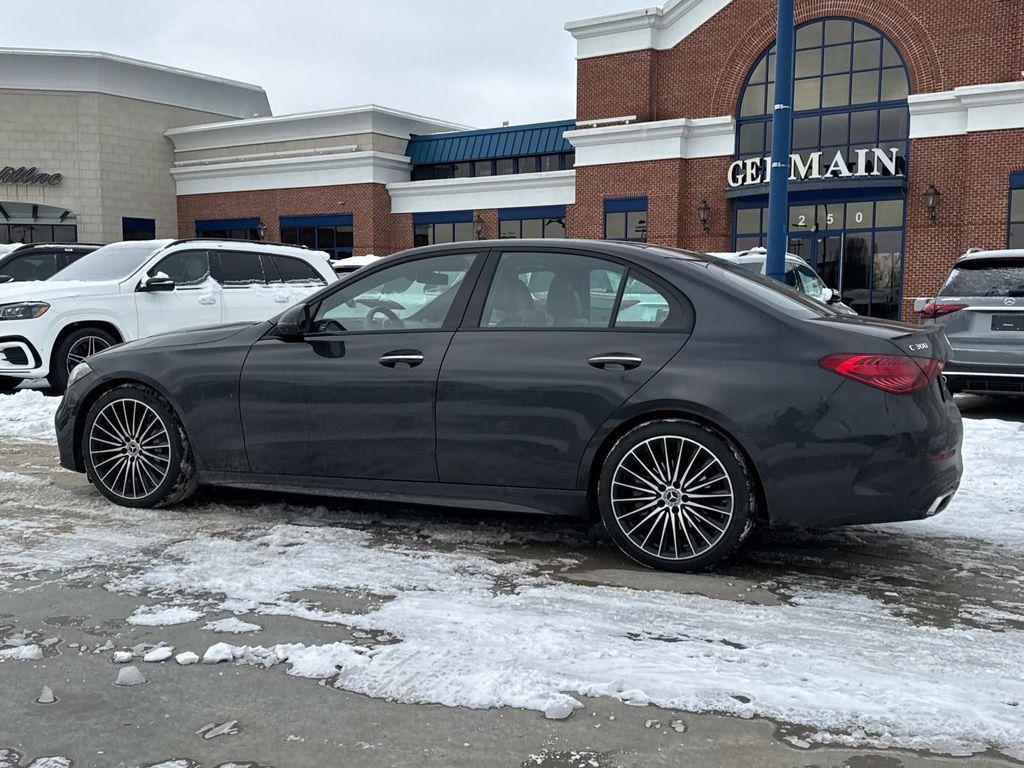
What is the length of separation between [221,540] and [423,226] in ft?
109

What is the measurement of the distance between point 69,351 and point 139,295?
987 millimetres

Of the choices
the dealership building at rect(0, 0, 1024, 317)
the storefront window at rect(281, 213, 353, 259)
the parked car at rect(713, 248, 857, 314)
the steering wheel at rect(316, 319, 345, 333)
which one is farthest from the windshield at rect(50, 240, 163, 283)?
the storefront window at rect(281, 213, 353, 259)

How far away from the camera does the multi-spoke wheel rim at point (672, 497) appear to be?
14.8ft

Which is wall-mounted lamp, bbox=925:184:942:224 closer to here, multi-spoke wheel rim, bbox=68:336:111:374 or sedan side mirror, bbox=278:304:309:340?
multi-spoke wheel rim, bbox=68:336:111:374

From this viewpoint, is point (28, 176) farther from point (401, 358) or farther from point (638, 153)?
point (401, 358)

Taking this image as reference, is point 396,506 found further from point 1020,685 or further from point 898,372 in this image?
point 1020,685

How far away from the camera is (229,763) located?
279 cm

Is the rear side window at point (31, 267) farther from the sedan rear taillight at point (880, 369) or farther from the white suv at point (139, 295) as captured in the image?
A: the sedan rear taillight at point (880, 369)

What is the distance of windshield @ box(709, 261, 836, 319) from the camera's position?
473 centimetres

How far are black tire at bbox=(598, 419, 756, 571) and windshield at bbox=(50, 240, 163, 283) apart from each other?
8.57 metres

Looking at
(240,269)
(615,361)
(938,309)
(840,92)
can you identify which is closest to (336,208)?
(840,92)

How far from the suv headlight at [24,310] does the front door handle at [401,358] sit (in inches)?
290

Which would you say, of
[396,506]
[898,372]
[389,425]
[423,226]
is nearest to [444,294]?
[389,425]

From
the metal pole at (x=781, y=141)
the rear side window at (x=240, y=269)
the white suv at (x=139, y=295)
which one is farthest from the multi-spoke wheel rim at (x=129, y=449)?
the metal pole at (x=781, y=141)
